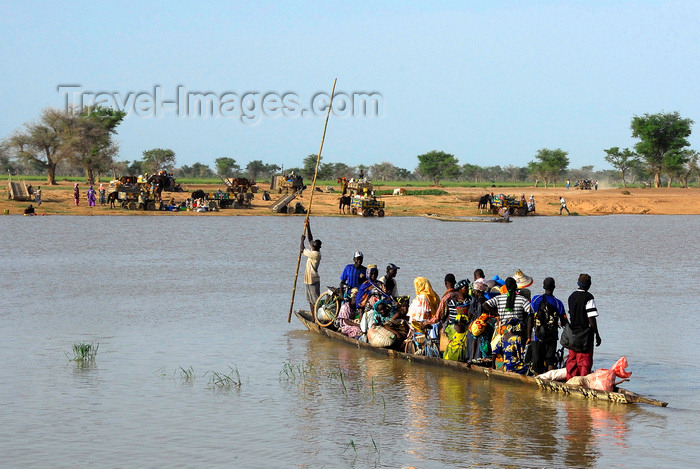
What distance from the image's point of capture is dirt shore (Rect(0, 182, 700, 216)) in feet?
199

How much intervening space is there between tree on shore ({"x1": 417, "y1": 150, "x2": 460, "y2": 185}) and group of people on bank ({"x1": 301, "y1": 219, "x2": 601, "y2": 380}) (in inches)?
4366

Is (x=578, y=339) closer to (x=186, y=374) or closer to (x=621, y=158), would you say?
(x=186, y=374)

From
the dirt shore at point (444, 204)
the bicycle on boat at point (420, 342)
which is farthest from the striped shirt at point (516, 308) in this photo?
the dirt shore at point (444, 204)

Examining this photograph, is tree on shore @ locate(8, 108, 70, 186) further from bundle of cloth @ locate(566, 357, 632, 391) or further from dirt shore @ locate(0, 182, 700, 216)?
bundle of cloth @ locate(566, 357, 632, 391)

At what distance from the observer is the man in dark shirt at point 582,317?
11273 millimetres

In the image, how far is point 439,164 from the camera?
412ft

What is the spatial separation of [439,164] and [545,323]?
115 meters

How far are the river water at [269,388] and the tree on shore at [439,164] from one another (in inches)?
3766

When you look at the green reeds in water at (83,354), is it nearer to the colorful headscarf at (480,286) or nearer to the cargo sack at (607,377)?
the colorful headscarf at (480,286)

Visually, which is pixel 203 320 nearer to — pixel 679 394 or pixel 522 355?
pixel 522 355

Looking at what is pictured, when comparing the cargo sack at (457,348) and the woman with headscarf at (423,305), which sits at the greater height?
the woman with headscarf at (423,305)

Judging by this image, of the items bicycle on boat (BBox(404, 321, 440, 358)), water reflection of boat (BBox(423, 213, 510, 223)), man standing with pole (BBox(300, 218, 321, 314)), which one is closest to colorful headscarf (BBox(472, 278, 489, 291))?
bicycle on boat (BBox(404, 321, 440, 358))

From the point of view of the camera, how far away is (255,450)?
9.60 m

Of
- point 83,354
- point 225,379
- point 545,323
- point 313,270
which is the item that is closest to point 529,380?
point 545,323
